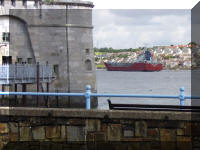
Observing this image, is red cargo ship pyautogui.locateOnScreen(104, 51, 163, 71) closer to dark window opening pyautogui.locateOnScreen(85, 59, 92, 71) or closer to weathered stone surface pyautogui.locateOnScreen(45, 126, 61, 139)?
dark window opening pyautogui.locateOnScreen(85, 59, 92, 71)

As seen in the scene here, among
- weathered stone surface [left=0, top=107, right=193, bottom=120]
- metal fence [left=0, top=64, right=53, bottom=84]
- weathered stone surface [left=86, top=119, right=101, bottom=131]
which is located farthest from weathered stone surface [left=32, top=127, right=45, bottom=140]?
metal fence [left=0, top=64, right=53, bottom=84]

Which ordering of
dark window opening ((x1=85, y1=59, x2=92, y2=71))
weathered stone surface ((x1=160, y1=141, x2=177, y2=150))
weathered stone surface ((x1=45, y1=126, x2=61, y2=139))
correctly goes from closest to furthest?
weathered stone surface ((x1=160, y1=141, x2=177, y2=150))
weathered stone surface ((x1=45, y1=126, x2=61, y2=139))
dark window opening ((x1=85, y1=59, x2=92, y2=71))

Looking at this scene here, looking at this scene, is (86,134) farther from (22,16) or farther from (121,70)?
(121,70)

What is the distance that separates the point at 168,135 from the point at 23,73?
62.9 ft

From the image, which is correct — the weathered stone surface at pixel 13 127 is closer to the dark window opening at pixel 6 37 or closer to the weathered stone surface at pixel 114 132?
the weathered stone surface at pixel 114 132

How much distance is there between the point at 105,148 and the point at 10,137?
2.34m

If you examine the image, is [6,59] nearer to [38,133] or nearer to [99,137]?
[38,133]

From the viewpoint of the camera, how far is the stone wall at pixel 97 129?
444 inches

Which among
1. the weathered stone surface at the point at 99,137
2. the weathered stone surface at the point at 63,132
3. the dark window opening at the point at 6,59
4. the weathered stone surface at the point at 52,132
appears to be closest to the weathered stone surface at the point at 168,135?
the weathered stone surface at the point at 99,137

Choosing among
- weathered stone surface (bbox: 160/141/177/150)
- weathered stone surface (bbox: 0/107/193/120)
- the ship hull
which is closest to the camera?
weathered stone surface (bbox: 0/107/193/120)

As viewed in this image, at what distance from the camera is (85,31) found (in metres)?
34.6

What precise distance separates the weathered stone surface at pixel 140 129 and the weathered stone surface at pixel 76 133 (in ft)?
4.22

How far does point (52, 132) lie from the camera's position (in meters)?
11.8

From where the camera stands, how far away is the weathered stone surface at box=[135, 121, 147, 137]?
1138 centimetres
